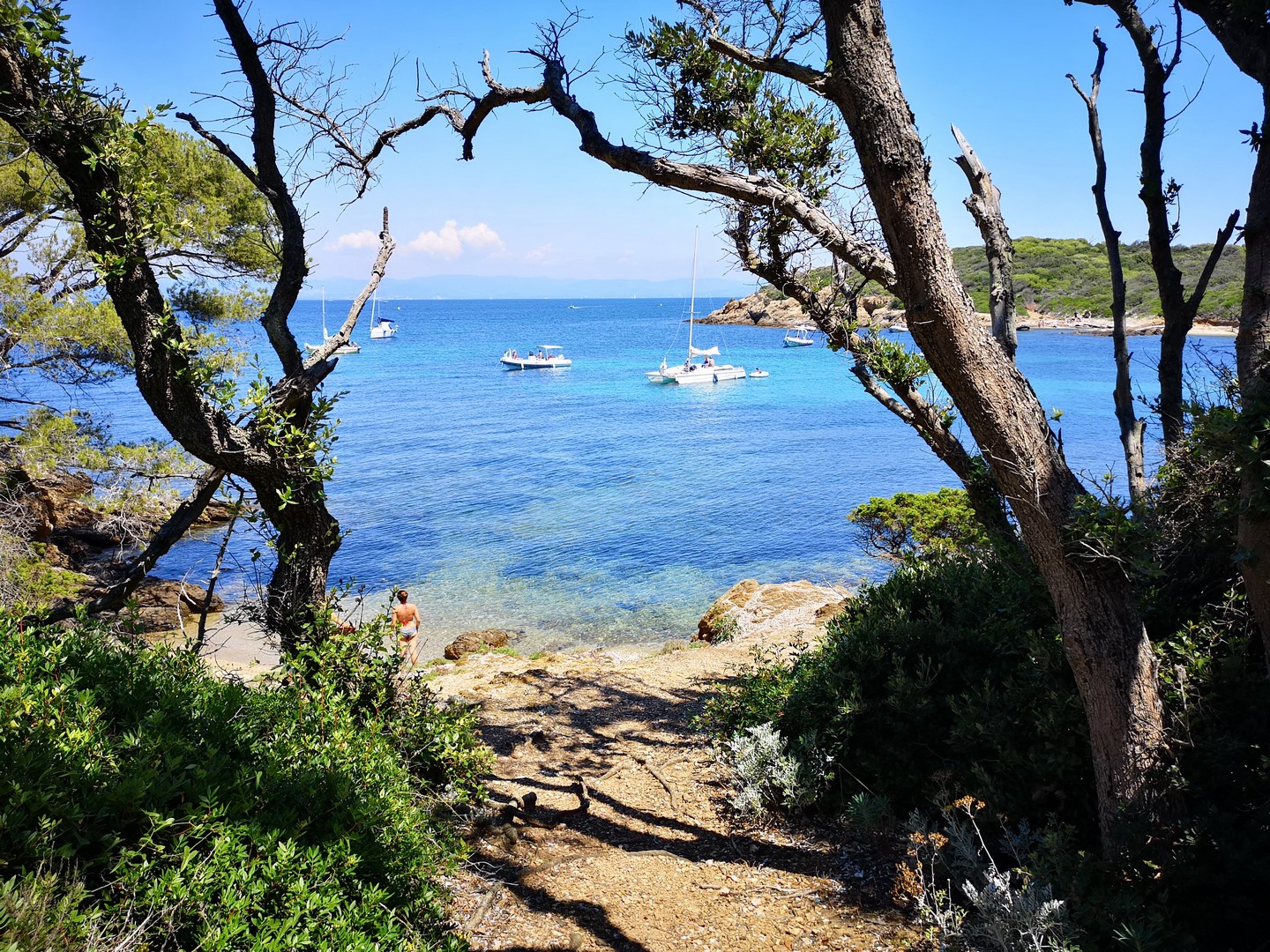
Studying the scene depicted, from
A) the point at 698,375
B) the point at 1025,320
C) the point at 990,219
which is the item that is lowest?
the point at 698,375

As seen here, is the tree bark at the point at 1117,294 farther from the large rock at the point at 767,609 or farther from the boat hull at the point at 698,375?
the boat hull at the point at 698,375

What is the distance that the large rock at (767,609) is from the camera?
1183cm

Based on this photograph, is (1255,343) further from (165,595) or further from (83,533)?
(83,533)

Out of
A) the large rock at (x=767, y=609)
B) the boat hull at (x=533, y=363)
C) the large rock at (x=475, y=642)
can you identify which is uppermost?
the boat hull at (x=533, y=363)

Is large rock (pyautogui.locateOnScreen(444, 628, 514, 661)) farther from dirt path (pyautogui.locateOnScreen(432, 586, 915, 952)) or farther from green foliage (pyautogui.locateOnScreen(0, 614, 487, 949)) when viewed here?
green foliage (pyautogui.locateOnScreen(0, 614, 487, 949))

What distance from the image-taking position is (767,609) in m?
12.8

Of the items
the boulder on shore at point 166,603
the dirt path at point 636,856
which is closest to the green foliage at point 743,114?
the dirt path at point 636,856

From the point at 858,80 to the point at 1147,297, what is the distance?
67.0m

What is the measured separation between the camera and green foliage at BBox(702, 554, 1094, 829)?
425 cm

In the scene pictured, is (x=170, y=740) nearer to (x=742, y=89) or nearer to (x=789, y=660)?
(x=742, y=89)

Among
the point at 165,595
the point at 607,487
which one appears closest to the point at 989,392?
the point at 165,595

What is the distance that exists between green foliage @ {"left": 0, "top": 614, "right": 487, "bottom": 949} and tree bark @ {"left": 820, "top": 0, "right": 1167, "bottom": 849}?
3.08m

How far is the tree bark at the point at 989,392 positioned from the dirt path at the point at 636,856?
5.01ft

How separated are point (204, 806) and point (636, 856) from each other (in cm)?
281
